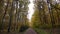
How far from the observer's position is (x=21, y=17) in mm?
5367

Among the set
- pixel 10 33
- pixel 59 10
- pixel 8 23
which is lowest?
pixel 10 33

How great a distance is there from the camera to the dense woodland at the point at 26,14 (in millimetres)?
5340

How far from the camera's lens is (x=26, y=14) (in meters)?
5.41

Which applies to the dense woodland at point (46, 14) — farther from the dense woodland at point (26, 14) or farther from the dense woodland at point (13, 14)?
the dense woodland at point (13, 14)

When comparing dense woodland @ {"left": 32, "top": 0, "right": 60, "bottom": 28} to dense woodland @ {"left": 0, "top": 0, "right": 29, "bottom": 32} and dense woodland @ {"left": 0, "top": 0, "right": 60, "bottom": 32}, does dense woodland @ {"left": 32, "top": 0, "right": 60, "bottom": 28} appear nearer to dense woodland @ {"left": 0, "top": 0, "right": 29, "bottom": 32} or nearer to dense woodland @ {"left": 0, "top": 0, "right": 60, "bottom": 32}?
dense woodland @ {"left": 0, "top": 0, "right": 60, "bottom": 32}

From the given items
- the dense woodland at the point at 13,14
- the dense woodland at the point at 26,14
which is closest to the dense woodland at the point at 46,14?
the dense woodland at the point at 26,14

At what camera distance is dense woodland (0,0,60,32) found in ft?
17.5

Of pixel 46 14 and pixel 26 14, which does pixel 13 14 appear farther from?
pixel 46 14

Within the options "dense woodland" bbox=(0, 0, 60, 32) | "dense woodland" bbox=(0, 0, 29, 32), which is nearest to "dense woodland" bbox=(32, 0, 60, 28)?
"dense woodland" bbox=(0, 0, 60, 32)

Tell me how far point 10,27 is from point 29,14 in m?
0.81

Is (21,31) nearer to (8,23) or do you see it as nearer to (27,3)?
(8,23)

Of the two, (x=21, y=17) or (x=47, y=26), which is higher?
(x=21, y=17)

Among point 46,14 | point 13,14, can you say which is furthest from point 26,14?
point 46,14

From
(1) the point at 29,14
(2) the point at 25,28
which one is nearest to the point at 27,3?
(1) the point at 29,14
